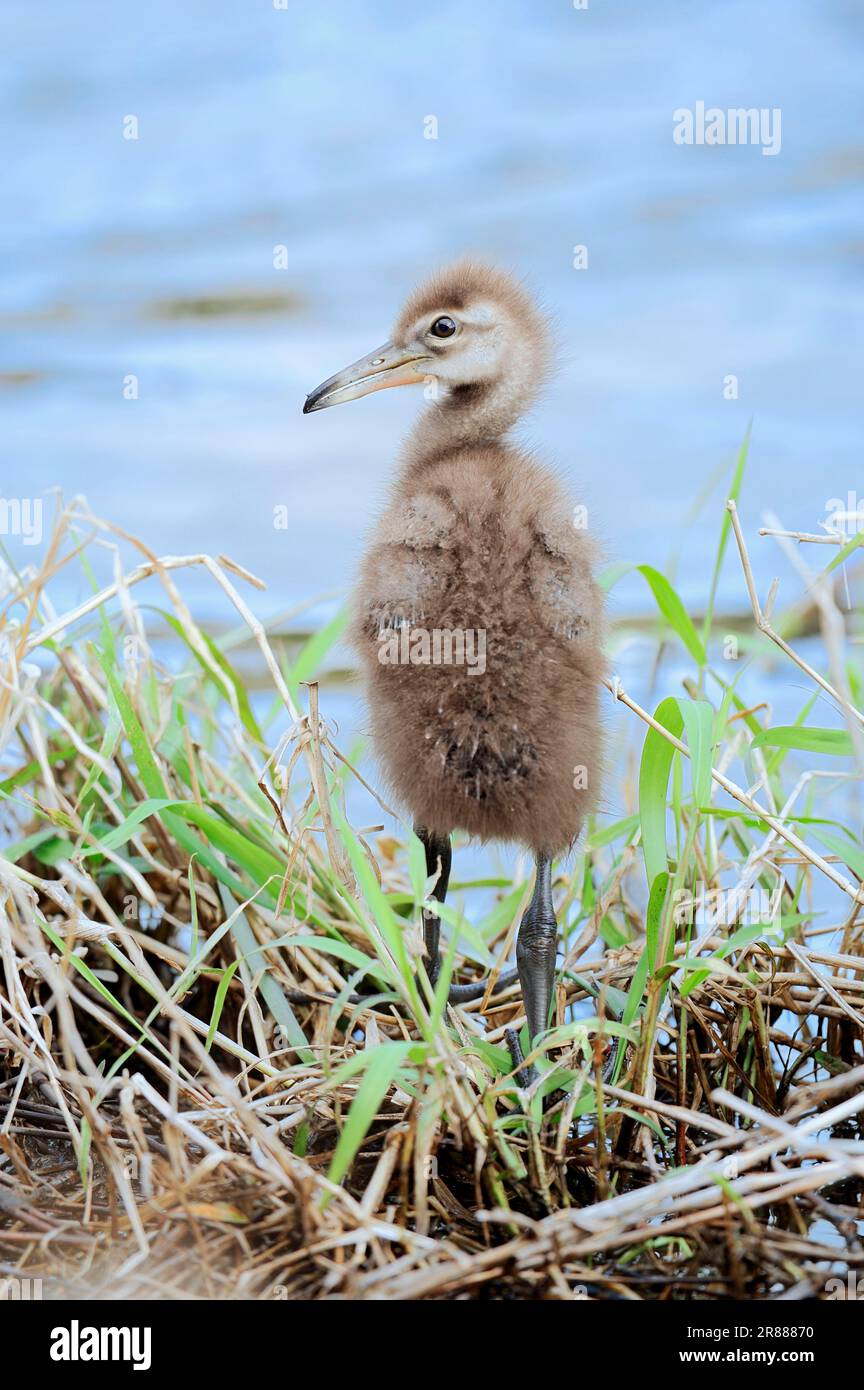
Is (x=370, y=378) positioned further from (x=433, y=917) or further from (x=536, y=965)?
(x=536, y=965)

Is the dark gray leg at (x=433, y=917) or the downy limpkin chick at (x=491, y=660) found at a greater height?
the downy limpkin chick at (x=491, y=660)

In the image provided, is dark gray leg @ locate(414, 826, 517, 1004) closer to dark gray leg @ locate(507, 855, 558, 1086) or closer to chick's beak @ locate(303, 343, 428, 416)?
dark gray leg @ locate(507, 855, 558, 1086)

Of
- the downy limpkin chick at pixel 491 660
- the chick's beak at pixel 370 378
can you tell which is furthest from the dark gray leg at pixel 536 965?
the chick's beak at pixel 370 378

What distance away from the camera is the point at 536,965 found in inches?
108

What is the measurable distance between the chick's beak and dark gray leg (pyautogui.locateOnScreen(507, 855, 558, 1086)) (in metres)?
1.02

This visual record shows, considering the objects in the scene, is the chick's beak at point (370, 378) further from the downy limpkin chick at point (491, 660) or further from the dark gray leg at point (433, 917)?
the dark gray leg at point (433, 917)

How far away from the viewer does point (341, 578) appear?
5016mm

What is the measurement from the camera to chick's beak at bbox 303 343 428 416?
123 inches

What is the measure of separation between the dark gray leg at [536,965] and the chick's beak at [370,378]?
102 centimetres

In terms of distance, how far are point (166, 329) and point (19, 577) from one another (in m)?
3.65

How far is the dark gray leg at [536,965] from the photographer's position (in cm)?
270

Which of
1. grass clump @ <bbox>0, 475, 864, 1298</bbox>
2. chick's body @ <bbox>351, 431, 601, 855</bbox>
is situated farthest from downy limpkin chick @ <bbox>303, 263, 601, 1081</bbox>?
grass clump @ <bbox>0, 475, 864, 1298</bbox>

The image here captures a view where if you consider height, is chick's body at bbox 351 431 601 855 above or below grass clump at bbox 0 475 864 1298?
above
